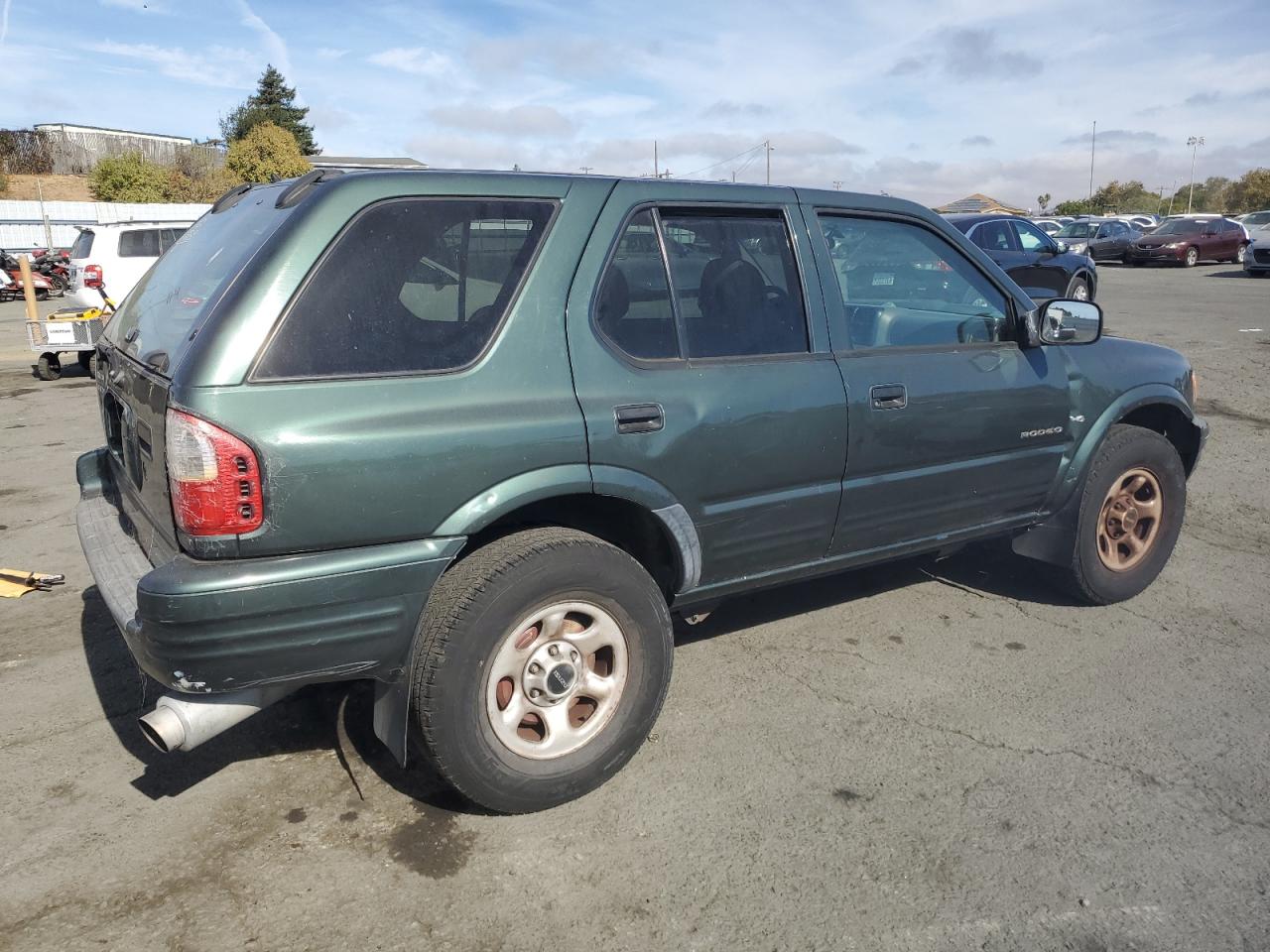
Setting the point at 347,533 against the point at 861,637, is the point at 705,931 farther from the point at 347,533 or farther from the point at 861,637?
the point at 861,637

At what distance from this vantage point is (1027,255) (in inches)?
593

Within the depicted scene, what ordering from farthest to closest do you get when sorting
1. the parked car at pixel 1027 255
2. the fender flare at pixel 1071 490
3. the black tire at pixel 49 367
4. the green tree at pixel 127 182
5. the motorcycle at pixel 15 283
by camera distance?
the green tree at pixel 127 182 → the motorcycle at pixel 15 283 → the parked car at pixel 1027 255 → the black tire at pixel 49 367 → the fender flare at pixel 1071 490

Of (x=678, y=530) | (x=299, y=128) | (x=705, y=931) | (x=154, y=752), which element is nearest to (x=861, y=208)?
(x=678, y=530)

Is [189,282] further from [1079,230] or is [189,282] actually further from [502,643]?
[1079,230]

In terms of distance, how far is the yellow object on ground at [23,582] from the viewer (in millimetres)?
4703

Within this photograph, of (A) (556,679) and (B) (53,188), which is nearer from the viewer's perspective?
(A) (556,679)

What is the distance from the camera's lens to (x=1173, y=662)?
3.91 metres

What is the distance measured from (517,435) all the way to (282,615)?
30.4 inches

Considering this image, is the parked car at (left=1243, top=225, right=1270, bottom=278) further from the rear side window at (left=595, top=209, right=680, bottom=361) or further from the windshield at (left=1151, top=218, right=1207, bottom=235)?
the rear side window at (left=595, top=209, right=680, bottom=361)

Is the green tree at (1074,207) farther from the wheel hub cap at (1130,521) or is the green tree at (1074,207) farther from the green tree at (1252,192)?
the wheel hub cap at (1130,521)

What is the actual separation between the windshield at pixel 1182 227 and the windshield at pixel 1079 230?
2.74 meters

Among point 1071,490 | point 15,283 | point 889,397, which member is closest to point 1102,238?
point 1071,490

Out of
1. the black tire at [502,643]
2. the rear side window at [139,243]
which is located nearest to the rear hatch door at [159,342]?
the black tire at [502,643]

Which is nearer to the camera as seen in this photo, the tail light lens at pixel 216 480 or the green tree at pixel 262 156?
the tail light lens at pixel 216 480
